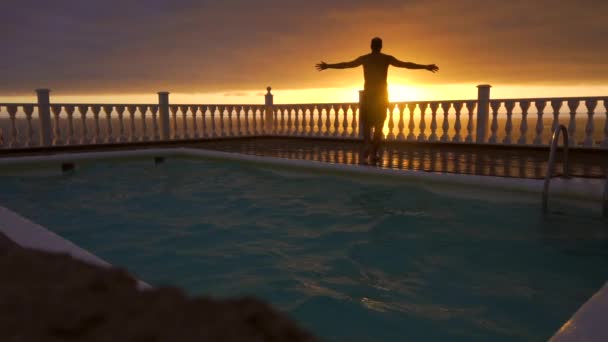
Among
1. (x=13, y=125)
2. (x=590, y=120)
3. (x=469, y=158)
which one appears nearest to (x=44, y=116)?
(x=13, y=125)

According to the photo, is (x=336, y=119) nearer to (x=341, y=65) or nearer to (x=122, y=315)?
(x=341, y=65)

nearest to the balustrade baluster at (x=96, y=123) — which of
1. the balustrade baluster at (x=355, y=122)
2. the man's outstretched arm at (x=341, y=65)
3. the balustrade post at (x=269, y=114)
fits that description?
the balustrade post at (x=269, y=114)

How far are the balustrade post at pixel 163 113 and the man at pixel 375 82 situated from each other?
21.8 ft

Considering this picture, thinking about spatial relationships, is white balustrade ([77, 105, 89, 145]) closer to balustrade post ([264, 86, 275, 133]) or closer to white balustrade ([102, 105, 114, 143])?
white balustrade ([102, 105, 114, 143])

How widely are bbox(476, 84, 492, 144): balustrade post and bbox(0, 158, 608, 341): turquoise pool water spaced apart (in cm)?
522

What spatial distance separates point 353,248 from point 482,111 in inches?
289

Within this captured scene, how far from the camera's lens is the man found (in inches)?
266

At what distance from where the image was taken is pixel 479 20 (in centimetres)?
1334

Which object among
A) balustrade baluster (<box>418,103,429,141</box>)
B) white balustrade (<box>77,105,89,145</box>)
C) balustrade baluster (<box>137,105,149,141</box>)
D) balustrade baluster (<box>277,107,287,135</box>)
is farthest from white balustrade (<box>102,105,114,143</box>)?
balustrade baluster (<box>418,103,429,141</box>)

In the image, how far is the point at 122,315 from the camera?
1.21 m

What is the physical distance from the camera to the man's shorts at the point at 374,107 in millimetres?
6926

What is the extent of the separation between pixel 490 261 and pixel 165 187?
16.4 ft

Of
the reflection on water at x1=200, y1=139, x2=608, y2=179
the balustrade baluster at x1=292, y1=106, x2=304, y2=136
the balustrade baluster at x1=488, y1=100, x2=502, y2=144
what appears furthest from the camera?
the balustrade baluster at x1=292, y1=106, x2=304, y2=136

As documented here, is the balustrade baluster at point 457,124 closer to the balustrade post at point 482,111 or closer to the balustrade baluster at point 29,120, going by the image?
the balustrade post at point 482,111
